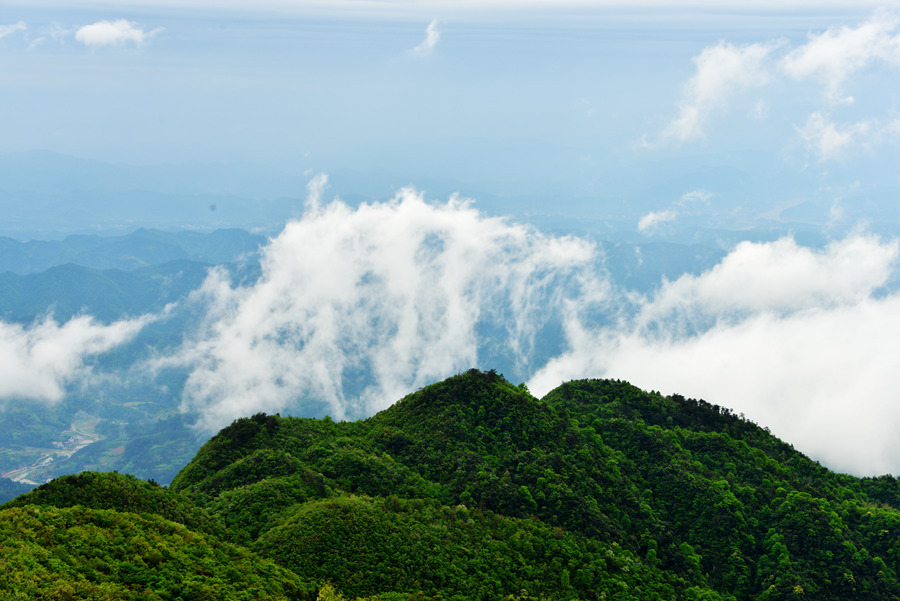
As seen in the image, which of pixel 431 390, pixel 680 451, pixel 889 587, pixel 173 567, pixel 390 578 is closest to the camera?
pixel 173 567

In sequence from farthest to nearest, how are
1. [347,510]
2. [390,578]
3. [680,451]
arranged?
[680,451]
[347,510]
[390,578]

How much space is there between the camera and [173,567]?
3953cm

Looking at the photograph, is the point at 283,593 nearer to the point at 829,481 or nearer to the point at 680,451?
the point at 680,451

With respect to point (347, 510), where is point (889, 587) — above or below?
below

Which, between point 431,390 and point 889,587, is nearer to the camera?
point 889,587

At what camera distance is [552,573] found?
56.5 m

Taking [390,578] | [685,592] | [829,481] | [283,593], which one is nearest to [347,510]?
[390,578]

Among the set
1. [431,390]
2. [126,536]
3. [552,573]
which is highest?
[431,390]

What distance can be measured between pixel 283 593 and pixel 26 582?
16.7 metres

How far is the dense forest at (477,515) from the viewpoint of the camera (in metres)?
41.4

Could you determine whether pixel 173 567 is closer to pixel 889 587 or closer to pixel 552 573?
pixel 552 573

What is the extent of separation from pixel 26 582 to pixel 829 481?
9611 cm

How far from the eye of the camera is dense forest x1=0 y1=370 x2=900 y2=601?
41.4m

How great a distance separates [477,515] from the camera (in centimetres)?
6341
